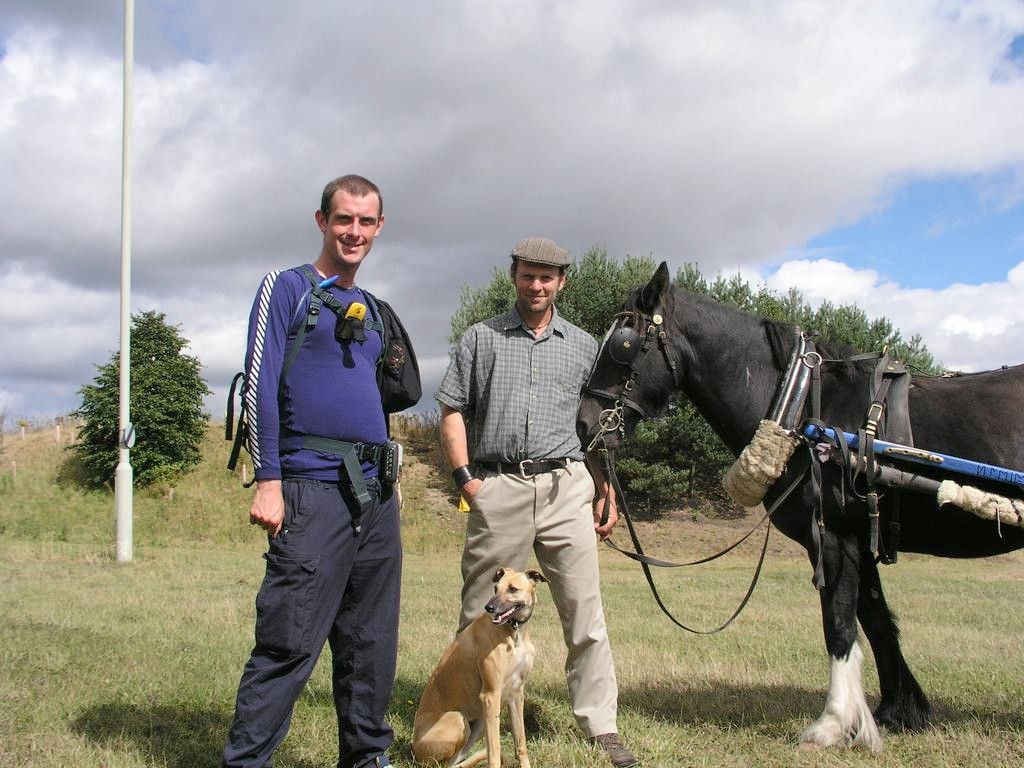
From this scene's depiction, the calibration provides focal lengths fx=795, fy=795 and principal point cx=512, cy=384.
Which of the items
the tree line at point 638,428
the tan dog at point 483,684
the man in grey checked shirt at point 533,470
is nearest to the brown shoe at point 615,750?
the man in grey checked shirt at point 533,470

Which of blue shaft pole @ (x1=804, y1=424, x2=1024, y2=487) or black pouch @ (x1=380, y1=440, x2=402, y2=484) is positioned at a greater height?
black pouch @ (x1=380, y1=440, x2=402, y2=484)

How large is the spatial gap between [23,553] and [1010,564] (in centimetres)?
2143

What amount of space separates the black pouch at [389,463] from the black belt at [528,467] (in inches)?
32.2

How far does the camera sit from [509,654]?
3715 mm

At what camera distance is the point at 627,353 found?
4406 millimetres

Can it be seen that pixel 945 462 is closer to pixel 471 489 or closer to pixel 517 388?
pixel 517 388

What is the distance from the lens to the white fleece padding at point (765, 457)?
429 centimetres

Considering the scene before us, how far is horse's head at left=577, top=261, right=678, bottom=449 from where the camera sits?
4.36 meters

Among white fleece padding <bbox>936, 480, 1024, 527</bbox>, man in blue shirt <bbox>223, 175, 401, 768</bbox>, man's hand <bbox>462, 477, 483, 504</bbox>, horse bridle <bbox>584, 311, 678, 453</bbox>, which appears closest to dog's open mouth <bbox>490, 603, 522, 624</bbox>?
man in blue shirt <bbox>223, 175, 401, 768</bbox>

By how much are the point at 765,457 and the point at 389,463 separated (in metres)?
2.07

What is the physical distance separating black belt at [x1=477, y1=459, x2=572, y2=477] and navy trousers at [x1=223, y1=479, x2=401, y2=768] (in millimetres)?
693

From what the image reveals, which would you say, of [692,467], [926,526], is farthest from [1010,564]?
[926,526]

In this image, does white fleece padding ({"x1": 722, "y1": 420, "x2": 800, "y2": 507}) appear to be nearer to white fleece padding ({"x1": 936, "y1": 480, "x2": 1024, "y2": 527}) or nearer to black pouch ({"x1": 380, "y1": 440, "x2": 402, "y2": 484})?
white fleece padding ({"x1": 936, "y1": 480, "x2": 1024, "y2": 527})

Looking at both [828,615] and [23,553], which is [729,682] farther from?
[23,553]
